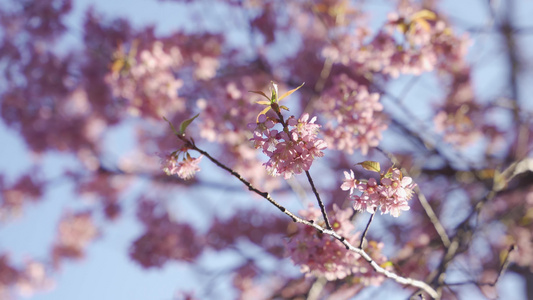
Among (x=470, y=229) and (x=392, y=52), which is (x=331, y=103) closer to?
(x=392, y=52)

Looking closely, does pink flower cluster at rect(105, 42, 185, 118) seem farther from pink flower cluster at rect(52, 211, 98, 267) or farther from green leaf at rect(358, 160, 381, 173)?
pink flower cluster at rect(52, 211, 98, 267)

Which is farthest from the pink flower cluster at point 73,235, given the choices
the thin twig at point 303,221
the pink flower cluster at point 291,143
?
the pink flower cluster at point 291,143

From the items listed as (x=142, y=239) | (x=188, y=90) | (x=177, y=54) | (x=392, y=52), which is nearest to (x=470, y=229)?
(x=392, y=52)

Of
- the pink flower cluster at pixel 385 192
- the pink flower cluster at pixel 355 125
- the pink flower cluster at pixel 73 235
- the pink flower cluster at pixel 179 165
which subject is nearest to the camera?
the pink flower cluster at pixel 385 192

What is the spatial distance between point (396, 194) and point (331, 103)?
1.18m

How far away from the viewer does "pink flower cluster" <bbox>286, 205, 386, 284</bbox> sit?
5.70ft

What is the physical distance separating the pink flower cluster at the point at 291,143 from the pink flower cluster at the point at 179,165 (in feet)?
1.10

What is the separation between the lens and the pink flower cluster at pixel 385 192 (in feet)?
4.46

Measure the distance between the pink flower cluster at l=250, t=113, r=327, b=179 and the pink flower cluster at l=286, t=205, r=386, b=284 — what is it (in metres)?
0.55

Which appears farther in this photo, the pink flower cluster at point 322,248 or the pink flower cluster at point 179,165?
the pink flower cluster at point 322,248

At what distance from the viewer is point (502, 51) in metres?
4.25

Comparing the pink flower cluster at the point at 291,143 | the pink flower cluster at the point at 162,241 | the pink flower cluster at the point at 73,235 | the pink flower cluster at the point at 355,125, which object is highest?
the pink flower cluster at the point at 73,235

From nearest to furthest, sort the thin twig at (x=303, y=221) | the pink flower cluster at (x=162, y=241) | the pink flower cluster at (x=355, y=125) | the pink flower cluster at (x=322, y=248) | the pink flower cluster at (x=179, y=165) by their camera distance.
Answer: the thin twig at (x=303, y=221) < the pink flower cluster at (x=179, y=165) < the pink flower cluster at (x=322, y=248) < the pink flower cluster at (x=355, y=125) < the pink flower cluster at (x=162, y=241)

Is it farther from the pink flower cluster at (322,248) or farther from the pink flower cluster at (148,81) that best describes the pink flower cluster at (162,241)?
the pink flower cluster at (322,248)
